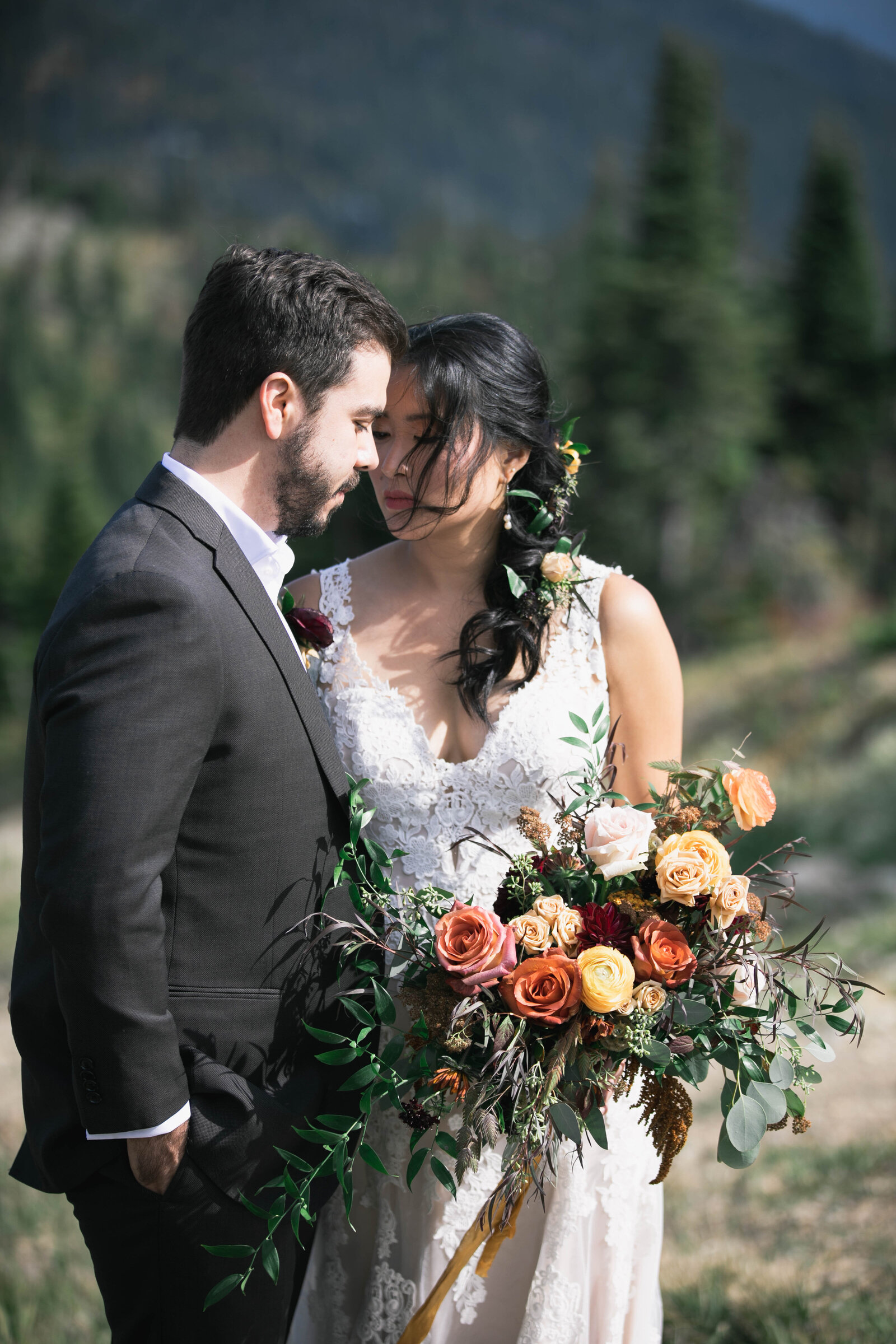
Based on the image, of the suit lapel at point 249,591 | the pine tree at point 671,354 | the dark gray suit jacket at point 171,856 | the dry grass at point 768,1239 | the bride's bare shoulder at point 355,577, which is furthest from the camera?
the pine tree at point 671,354

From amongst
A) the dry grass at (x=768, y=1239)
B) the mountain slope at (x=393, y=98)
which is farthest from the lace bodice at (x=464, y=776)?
the mountain slope at (x=393, y=98)

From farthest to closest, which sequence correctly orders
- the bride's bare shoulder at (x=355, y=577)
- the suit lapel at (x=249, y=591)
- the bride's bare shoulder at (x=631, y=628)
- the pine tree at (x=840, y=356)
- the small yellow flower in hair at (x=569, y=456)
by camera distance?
the pine tree at (x=840, y=356), the bride's bare shoulder at (x=355, y=577), the small yellow flower in hair at (x=569, y=456), the bride's bare shoulder at (x=631, y=628), the suit lapel at (x=249, y=591)

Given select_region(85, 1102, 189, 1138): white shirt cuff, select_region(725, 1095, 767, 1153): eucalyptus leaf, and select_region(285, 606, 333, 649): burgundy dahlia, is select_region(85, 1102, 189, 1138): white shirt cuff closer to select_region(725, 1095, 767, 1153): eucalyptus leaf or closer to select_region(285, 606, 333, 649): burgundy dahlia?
select_region(725, 1095, 767, 1153): eucalyptus leaf

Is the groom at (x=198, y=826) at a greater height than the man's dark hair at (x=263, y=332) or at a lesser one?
lesser

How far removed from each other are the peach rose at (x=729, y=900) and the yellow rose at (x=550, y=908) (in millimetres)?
284

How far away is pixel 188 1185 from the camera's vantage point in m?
1.95

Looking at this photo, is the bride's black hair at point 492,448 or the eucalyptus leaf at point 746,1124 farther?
the bride's black hair at point 492,448

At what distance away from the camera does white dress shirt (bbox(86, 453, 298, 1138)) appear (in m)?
2.05

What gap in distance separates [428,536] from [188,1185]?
168 centimetres

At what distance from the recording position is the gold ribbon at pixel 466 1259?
79.6 inches

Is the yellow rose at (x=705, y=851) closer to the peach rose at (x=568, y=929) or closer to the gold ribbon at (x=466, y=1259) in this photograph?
the peach rose at (x=568, y=929)

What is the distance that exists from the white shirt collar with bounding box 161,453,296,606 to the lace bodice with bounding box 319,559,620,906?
1.98ft

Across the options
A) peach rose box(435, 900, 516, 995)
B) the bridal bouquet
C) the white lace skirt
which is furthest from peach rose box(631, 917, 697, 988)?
the white lace skirt

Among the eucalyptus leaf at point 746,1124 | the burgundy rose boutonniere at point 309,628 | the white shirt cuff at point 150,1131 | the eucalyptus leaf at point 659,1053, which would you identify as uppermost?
the burgundy rose boutonniere at point 309,628
